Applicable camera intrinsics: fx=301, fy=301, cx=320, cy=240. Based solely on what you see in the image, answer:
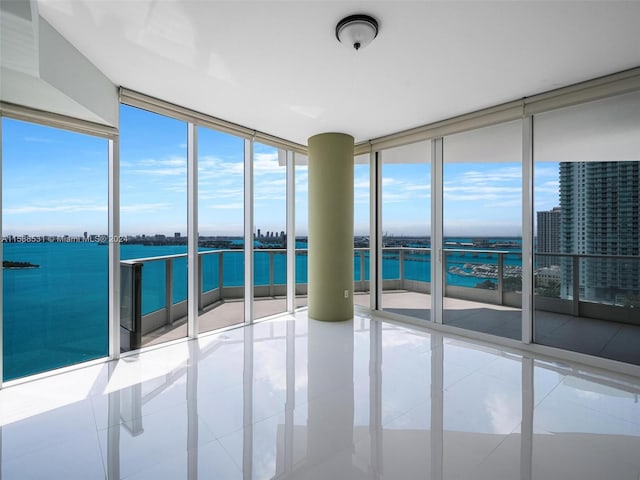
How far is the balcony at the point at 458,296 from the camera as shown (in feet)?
10.8

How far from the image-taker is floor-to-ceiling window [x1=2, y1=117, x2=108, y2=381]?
2.51 metres

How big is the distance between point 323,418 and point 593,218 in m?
3.34

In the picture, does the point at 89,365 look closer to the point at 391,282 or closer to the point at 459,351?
the point at 459,351

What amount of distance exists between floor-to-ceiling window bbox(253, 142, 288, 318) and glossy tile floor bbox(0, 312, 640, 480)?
1718 millimetres

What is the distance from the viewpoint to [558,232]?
11.0 ft

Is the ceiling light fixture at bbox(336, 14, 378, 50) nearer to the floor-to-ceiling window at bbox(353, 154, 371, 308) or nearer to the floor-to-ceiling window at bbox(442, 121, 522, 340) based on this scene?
the floor-to-ceiling window at bbox(442, 121, 522, 340)

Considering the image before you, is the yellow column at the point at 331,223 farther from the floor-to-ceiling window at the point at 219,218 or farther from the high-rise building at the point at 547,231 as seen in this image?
the high-rise building at the point at 547,231

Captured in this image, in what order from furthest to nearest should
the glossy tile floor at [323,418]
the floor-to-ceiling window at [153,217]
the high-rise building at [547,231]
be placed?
the high-rise building at [547,231]
the floor-to-ceiling window at [153,217]
the glossy tile floor at [323,418]

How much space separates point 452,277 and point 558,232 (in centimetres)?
141

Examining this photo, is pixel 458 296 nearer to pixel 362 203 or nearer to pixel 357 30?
pixel 362 203

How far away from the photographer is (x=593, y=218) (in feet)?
10.2

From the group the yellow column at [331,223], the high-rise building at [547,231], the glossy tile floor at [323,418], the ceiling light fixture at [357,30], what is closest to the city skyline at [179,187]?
the high-rise building at [547,231]

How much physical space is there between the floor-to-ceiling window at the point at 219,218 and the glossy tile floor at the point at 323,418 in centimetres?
136

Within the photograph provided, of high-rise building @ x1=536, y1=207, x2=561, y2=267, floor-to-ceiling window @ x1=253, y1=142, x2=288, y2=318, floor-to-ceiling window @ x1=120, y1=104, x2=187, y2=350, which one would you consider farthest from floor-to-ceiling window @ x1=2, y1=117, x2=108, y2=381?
high-rise building @ x1=536, y1=207, x2=561, y2=267
